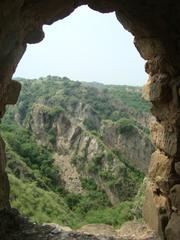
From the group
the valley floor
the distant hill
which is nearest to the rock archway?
the valley floor

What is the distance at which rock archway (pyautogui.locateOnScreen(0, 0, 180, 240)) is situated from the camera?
20.3 ft

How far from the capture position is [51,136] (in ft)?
125

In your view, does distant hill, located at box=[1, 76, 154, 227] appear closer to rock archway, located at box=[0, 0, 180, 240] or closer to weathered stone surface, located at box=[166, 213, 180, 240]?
rock archway, located at box=[0, 0, 180, 240]

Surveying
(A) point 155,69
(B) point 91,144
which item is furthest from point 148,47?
(B) point 91,144

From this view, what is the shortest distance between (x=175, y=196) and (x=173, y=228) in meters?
0.50

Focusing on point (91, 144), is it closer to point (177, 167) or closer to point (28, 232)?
point (28, 232)

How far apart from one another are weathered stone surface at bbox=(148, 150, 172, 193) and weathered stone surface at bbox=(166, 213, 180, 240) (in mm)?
497

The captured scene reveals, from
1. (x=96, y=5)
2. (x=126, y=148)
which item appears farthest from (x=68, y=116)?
(x=96, y=5)

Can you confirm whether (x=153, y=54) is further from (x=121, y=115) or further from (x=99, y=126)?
(x=121, y=115)

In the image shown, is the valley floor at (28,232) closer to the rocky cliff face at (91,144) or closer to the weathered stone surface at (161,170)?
the weathered stone surface at (161,170)

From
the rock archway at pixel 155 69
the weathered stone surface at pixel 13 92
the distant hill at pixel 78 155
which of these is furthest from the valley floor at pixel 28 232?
the distant hill at pixel 78 155

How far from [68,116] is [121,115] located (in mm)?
8024

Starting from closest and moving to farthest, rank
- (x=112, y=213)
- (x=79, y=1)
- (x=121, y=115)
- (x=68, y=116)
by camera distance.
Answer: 1. (x=79, y=1)
2. (x=112, y=213)
3. (x=68, y=116)
4. (x=121, y=115)

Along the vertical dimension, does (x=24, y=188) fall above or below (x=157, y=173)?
below
